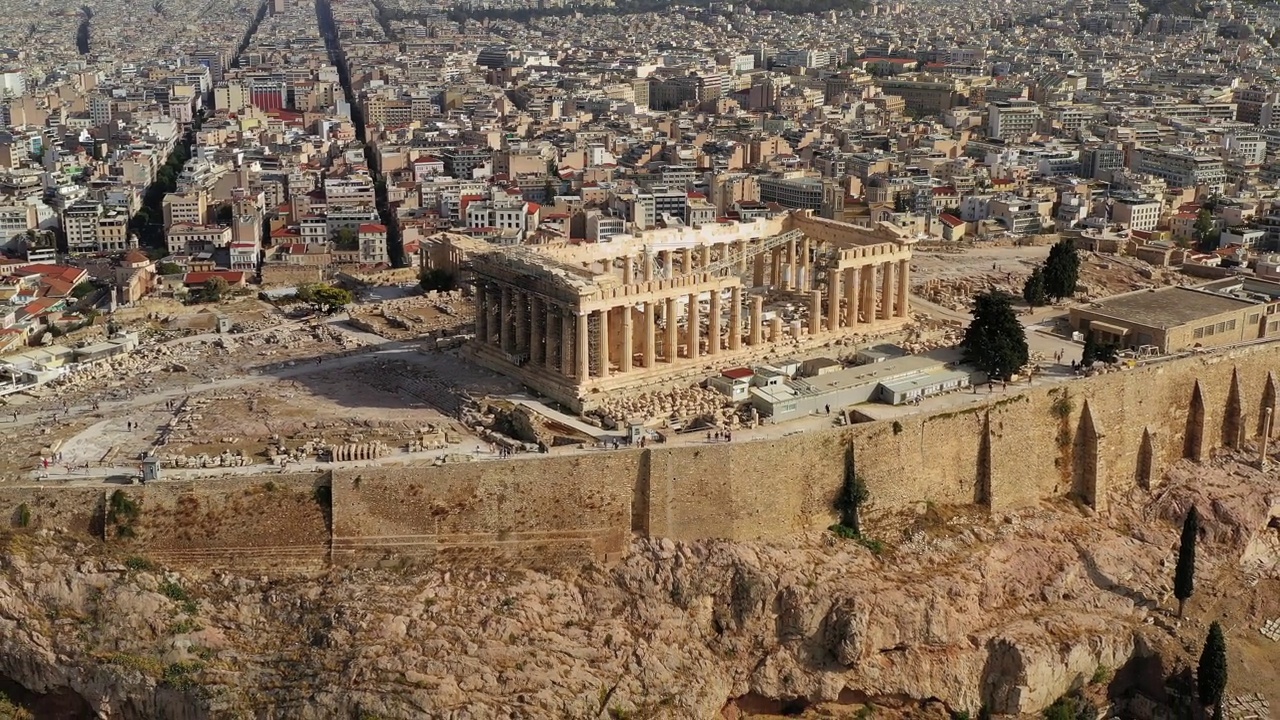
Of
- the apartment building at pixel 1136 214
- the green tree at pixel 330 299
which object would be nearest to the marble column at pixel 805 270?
the green tree at pixel 330 299

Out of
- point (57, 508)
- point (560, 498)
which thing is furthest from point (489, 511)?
point (57, 508)

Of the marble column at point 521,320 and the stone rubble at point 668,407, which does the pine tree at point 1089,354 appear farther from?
the marble column at point 521,320

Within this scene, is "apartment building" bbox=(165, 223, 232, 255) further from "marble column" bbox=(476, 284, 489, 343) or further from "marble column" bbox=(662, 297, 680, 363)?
"marble column" bbox=(662, 297, 680, 363)

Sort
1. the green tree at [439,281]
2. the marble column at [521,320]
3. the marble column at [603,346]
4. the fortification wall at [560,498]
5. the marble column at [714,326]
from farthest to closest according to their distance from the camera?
the green tree at [439,281] → the marble column at [714,326] → the marble column at [521,320] → the marble column at [603,346] → the fortification wall at [560,498]

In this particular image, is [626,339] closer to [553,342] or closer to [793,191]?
[553,342]

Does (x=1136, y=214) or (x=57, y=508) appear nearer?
(x=57, y=508)

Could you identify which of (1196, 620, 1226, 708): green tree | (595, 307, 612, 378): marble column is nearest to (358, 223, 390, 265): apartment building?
(595, 307, 612, 378): marble column
